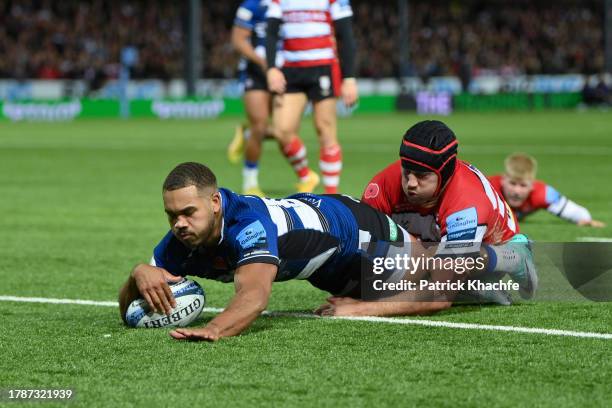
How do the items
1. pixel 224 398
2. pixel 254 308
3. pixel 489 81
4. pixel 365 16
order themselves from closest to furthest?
1. pixel 224 398
2. pixel 254 308
3. pixel 489 81
4. pixel 365 16

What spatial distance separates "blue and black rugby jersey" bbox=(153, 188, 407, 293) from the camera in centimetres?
542

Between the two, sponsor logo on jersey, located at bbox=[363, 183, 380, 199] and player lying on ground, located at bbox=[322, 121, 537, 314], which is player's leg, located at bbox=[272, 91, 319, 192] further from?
player lying on ground, located at bbox=[322, 121, 537, 314]

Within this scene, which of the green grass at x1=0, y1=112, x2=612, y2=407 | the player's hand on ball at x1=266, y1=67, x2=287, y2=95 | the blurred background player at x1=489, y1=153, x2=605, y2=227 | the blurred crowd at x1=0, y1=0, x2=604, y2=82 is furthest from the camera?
the blurred crowd at x1=0, y1=0, x2=604, y2=82

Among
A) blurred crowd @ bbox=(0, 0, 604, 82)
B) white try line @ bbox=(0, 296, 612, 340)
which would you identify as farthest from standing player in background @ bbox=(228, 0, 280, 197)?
blurred crowd @ bbox=(0, 0, 604, 82)

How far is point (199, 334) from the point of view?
5219mm

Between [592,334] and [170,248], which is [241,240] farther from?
[592,334]

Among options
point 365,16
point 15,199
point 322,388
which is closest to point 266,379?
point 322,388

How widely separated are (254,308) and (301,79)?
6.70m

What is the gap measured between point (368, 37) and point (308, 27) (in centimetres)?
3934

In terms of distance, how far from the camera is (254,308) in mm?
5281

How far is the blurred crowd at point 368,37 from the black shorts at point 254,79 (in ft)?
87.4

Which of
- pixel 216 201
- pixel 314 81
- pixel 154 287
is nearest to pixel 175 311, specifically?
pixel 154 287

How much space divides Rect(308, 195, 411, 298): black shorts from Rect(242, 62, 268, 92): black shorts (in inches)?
266

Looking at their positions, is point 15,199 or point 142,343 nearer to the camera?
point 142,343
